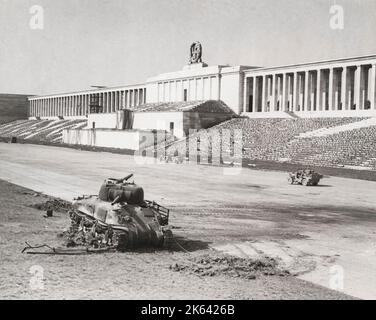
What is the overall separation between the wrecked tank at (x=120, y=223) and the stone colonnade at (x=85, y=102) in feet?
219

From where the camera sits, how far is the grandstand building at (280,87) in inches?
2084

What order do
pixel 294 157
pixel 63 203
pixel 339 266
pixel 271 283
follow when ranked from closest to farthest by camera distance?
pixel 271 283 → pixel 339 266 → pixel 63 203 → pixel 294 157

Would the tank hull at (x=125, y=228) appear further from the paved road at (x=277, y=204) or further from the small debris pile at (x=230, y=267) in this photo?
the paved road at (x=277, y=204)

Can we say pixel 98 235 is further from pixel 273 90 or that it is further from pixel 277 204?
pixel 273 90

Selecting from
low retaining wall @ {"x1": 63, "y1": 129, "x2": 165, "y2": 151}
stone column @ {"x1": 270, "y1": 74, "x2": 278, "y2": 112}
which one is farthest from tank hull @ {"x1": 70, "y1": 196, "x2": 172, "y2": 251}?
stone column @ {"x1": 270, "y1": 74, "x2": 278, "y2": 112}

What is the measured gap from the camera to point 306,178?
29391 millimetres

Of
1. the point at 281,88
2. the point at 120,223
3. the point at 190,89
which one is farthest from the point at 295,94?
the point at 120,223

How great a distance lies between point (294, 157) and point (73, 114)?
8531 cm

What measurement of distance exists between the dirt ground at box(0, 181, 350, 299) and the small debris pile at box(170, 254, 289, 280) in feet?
0.14

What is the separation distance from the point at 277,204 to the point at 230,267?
10748mm

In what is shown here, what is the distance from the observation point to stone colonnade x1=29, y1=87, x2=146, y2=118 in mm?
97312
